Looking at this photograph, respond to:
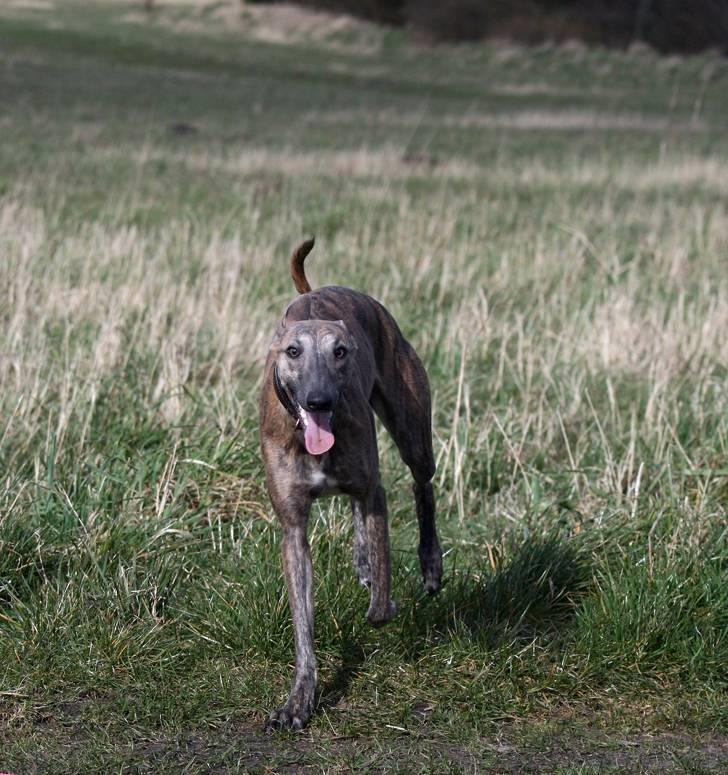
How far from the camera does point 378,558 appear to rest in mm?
4004

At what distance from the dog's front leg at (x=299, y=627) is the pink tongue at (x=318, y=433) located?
0.48 meters

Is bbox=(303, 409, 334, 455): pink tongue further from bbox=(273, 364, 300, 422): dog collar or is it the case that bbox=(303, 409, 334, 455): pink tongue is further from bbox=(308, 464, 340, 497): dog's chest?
bbox=(308, 464, 340, 497): dog's chest

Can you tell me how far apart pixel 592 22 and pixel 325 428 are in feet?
186

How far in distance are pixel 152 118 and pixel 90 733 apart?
21.4 m

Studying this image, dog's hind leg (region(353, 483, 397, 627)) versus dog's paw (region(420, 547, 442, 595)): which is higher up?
dog's hind leg (region(353, 483, 397, 627))

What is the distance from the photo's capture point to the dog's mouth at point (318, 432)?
3490 millimetres

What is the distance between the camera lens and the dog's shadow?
436 centimetres

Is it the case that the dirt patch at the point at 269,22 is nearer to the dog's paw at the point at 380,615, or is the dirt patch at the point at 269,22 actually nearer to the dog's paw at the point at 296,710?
the dog's paw at the point at 380,615

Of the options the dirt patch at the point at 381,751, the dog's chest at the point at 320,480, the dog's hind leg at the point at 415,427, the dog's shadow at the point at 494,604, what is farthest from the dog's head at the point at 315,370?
the dog's shadow at the point at 494,604

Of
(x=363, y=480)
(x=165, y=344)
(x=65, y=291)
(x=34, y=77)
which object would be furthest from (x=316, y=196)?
(x=34, y=77)

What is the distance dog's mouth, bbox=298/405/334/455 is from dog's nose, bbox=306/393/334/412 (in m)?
0.06

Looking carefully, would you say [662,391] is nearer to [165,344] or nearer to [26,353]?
[165,344]

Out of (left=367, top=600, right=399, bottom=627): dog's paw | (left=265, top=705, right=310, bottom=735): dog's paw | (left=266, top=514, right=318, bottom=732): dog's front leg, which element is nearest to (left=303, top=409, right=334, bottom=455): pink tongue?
(left=266, top=514, right=318, bottom=732): dog's front leg

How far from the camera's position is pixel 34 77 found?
32844 mm
